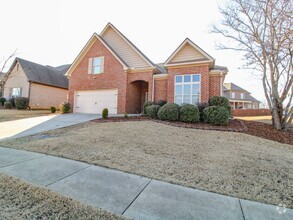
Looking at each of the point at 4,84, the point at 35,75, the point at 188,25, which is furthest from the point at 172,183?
the point at 4,84

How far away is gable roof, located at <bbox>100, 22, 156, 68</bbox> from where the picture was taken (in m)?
13.7

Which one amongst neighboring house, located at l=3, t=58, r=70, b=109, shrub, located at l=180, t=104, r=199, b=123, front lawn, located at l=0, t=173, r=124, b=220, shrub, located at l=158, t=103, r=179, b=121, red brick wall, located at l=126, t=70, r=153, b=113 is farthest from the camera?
neighboring house, located at l=3, t=58, r=70, b=109

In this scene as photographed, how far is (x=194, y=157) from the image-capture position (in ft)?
14.6

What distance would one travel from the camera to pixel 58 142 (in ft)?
17.7

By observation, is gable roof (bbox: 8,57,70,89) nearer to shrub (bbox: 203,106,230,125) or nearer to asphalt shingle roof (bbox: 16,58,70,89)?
asphalt shingle roof (bbox: 16,58,70,89)

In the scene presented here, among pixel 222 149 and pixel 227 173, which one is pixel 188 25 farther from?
pixel 227 173

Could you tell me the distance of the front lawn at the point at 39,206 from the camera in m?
2.05

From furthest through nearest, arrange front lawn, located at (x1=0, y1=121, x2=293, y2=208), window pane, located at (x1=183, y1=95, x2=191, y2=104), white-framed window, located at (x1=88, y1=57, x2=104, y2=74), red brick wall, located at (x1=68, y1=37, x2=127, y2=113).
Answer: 1. white-framed window, located at (x1=88, y1=57, x2=104, y2=74)
2. red brick wall, located at (x1=68, y1=37, x2=127, y2=113)
3. window pane, located at (x1=183, y1=95, x2=191, y2=104)
4. front lawn, located at (x1=0, y1=121, x2=293, y2=208)

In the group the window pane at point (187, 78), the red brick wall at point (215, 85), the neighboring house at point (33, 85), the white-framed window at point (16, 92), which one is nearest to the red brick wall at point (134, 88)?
the window pane at point (187, 78)

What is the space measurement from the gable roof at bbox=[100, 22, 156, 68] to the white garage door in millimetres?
3233

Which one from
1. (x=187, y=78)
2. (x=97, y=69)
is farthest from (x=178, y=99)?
(x=97, y=69)

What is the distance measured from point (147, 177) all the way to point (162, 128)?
14.9 ft

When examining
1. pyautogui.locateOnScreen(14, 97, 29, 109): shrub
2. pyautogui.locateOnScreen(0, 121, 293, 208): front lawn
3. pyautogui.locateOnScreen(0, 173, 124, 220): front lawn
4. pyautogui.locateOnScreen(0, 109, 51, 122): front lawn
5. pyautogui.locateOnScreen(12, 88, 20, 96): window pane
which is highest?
pyautogui.locateOnScreen(12, 88, 20, 96): window pane

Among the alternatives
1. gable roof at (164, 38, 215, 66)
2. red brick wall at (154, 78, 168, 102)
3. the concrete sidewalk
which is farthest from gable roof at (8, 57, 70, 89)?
the concrete sidewalk
